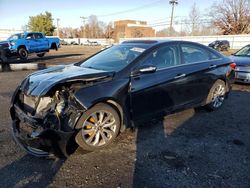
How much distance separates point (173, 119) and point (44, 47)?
17.2 metres

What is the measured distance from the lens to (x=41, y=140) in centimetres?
302

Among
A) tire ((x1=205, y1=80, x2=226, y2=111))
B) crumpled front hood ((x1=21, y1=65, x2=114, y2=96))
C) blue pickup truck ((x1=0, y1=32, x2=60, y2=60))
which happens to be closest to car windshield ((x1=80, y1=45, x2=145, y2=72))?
crumpled front hood ((x1=21, y1=65, x2=114, y2=96))

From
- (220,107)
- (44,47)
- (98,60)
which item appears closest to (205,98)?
(220,107)

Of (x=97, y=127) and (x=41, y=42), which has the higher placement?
(x=41, y=42)

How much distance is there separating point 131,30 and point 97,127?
79461 millimetres

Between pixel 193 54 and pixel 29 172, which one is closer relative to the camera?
pixel 29 172

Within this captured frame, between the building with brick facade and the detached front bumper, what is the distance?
76.4m

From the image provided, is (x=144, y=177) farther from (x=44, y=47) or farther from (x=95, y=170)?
(x=44, y=47)

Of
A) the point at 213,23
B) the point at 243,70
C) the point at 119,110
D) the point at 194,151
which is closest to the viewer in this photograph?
the point at 194,151

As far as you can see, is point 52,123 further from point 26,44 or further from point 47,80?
point 26,44

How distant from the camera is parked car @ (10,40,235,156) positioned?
315 cm

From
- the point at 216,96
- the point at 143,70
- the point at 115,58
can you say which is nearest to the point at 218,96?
the point at 216,96

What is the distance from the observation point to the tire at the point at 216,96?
17.1 ft

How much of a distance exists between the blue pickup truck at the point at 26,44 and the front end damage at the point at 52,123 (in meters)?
14.5
